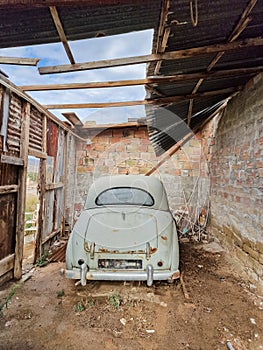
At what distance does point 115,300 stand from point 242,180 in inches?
110

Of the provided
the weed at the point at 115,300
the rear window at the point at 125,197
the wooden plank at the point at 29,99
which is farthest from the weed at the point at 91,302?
the wooden plank at the point at 29,99

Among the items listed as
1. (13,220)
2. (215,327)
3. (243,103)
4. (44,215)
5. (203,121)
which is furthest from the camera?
(203,121)

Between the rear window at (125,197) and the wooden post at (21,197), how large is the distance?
1188 millimetres

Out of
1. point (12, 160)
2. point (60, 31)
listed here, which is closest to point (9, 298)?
point (12, 160)

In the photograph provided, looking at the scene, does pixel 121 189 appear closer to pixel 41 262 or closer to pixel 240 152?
pixel 41 262

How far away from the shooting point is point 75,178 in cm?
660

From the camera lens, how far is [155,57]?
2447 mm

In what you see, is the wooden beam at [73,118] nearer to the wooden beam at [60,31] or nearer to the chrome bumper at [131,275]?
the wooden beam at [60,31]

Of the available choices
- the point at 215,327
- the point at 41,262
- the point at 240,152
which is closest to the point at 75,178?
the point at 41,262

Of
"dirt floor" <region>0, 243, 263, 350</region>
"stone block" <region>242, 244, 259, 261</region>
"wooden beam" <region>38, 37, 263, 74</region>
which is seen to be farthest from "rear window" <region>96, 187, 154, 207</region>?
"wooden beam" <region>38, 37, 263, 74</region>

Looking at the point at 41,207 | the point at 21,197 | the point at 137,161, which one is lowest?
the point at 41,207

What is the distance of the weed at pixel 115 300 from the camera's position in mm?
2660

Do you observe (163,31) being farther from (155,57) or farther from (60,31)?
(60,31)

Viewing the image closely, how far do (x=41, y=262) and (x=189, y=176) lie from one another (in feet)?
14.5
